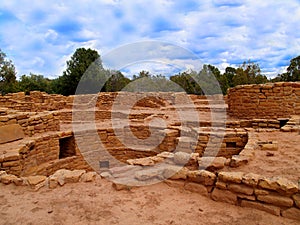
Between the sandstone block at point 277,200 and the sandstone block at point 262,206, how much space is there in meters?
0.06

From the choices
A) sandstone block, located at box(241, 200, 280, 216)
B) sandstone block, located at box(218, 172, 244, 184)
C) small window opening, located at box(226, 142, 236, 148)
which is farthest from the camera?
small window opening, located at box(226, 142, 236, 148)

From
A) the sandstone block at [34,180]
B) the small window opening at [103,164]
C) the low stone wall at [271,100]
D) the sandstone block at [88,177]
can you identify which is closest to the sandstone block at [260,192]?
the sandstone block at [88,177]

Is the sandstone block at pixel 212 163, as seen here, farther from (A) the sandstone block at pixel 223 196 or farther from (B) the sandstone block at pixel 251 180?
(B) the sandstone block at pixel 251 180

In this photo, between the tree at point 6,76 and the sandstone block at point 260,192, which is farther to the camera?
the tree at point 6,76

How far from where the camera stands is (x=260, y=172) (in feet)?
13.2

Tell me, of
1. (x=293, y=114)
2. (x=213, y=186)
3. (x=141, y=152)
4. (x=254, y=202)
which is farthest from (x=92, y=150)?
(x=293, y=114)

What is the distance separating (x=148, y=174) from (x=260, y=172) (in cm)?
188

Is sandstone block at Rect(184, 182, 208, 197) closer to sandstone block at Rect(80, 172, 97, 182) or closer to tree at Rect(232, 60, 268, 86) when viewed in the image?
sandstone block at Rect(80, 172, 97, 182)

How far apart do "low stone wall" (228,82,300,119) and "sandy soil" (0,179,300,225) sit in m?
7.41

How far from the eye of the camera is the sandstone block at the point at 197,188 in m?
3.64

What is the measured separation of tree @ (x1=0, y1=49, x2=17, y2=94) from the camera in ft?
79.2

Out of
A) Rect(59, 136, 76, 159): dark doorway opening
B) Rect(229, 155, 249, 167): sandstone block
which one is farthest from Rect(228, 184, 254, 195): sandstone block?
Rect(59, 136, 76, 159): dark doorway opening

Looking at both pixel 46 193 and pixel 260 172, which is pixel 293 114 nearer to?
pixel 260 172

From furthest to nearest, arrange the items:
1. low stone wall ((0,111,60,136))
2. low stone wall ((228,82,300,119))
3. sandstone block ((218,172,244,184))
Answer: low stone wall ((228,82,300,119))
low stone wall ((0,111,60,136))
sandstone block ((218,172,244,184))
